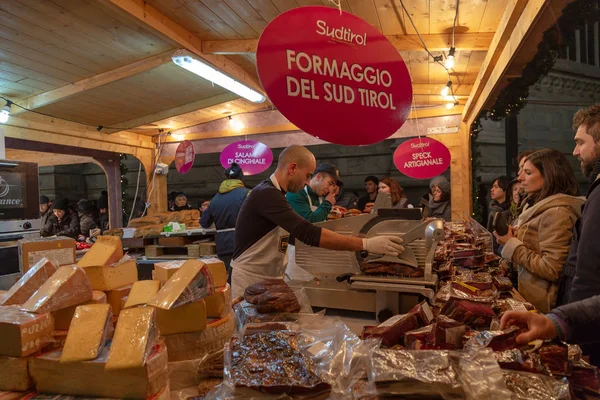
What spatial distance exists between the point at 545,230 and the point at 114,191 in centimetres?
785

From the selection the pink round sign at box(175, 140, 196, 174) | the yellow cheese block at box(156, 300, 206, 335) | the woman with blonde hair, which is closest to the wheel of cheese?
the yellow cheese block at box(156, 300, 206, 335)

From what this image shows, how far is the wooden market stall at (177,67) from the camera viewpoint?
351 centimetres

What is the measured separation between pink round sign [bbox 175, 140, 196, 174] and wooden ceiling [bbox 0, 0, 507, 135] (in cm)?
110

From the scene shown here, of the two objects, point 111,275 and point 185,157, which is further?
point 185,157

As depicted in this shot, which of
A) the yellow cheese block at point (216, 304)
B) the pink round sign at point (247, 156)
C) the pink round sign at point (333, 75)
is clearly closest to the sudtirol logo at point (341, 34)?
the pink round sign at point (333, 75)

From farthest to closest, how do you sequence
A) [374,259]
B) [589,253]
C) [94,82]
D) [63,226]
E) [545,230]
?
[63,226] < [94,82] < [545,230] < [374,259] < [589,253]

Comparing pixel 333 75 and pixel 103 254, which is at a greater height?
pixel 333 75

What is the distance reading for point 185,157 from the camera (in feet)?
24.2

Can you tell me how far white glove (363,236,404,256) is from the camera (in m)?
1.91

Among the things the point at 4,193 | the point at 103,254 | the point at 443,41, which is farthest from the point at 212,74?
the point at 103,254

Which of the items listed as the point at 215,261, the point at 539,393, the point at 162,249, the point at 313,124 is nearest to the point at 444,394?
the point at 539,393

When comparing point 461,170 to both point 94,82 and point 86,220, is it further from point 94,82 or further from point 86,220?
point 86,220

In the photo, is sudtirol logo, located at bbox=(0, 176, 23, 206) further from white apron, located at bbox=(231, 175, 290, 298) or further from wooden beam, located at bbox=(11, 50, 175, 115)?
white apron, located at bbox=(231, 175, 290, 298)

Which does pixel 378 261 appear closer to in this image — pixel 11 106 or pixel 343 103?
pixel 343 103
